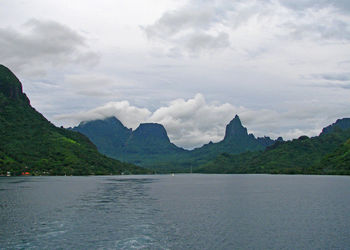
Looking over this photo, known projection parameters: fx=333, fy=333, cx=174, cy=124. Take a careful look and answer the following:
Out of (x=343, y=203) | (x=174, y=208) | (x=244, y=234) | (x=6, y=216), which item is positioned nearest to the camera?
(x=244, y=234)

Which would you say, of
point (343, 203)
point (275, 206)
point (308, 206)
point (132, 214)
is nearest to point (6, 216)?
point (132, 214)

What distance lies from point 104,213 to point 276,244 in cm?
6070

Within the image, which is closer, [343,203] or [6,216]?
[6,216]

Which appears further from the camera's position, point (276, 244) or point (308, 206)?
point (308, 206)

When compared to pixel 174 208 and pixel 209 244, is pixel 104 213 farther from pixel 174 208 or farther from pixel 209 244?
pixel 209 244

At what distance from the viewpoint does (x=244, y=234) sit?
8100 centimetres

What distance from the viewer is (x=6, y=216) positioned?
10362 centimetres

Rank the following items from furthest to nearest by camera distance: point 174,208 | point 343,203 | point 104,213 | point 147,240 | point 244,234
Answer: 1. point 343,203
2. point 174,208
3. point 104,213
4. point 244,234
5. point 147,240

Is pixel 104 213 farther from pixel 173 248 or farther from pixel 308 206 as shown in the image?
pixel 308 206

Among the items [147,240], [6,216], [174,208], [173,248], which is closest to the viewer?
[173,248]

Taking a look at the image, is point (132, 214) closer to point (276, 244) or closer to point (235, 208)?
point (235, 208)

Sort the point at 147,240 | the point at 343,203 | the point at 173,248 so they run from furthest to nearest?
the point at 343,203
the point at 147,240
the point at 173,248

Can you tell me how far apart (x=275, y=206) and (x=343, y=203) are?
107 feet

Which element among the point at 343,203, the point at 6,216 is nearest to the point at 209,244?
the point at 6,216
